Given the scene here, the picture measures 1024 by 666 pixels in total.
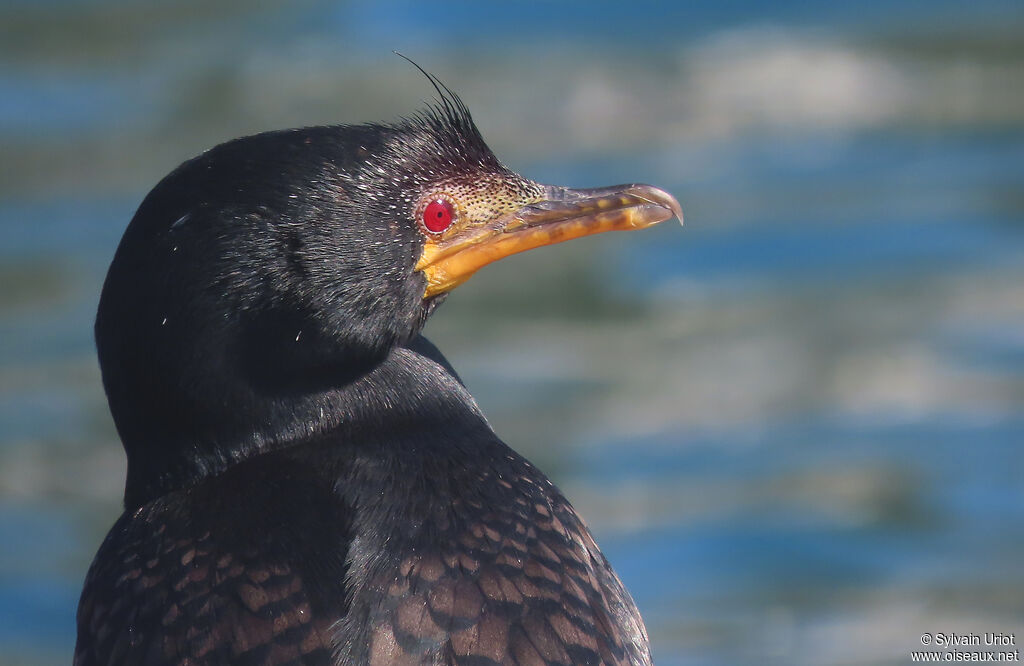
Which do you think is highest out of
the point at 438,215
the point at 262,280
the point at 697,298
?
the point at 697,298

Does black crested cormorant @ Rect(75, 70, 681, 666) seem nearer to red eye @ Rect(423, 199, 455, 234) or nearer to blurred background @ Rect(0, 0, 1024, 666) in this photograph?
red eye @ Rect(423, 199, 455, 234)

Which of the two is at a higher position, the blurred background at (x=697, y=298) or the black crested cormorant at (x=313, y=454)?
the blurred background at (x=697, y=298)

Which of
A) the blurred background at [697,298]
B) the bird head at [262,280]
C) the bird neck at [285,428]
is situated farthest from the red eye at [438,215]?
the blurred background at [697,298]

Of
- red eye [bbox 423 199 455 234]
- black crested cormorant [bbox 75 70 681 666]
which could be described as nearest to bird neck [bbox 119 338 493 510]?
black crested cormorant [bbox 75 70 681 666]

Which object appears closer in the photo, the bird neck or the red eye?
the bird neck

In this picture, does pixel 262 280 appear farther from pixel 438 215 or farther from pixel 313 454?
Result: pixel 438 215

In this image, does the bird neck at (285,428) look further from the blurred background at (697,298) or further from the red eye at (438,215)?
the blurred background at (697,298)

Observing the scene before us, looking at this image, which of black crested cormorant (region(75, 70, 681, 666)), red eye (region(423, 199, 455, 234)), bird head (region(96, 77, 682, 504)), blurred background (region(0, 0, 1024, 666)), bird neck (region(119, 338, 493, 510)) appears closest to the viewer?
black crested cormorant (region(75, 70, 681, 666))

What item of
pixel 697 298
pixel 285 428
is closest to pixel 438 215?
pixel 285 428
